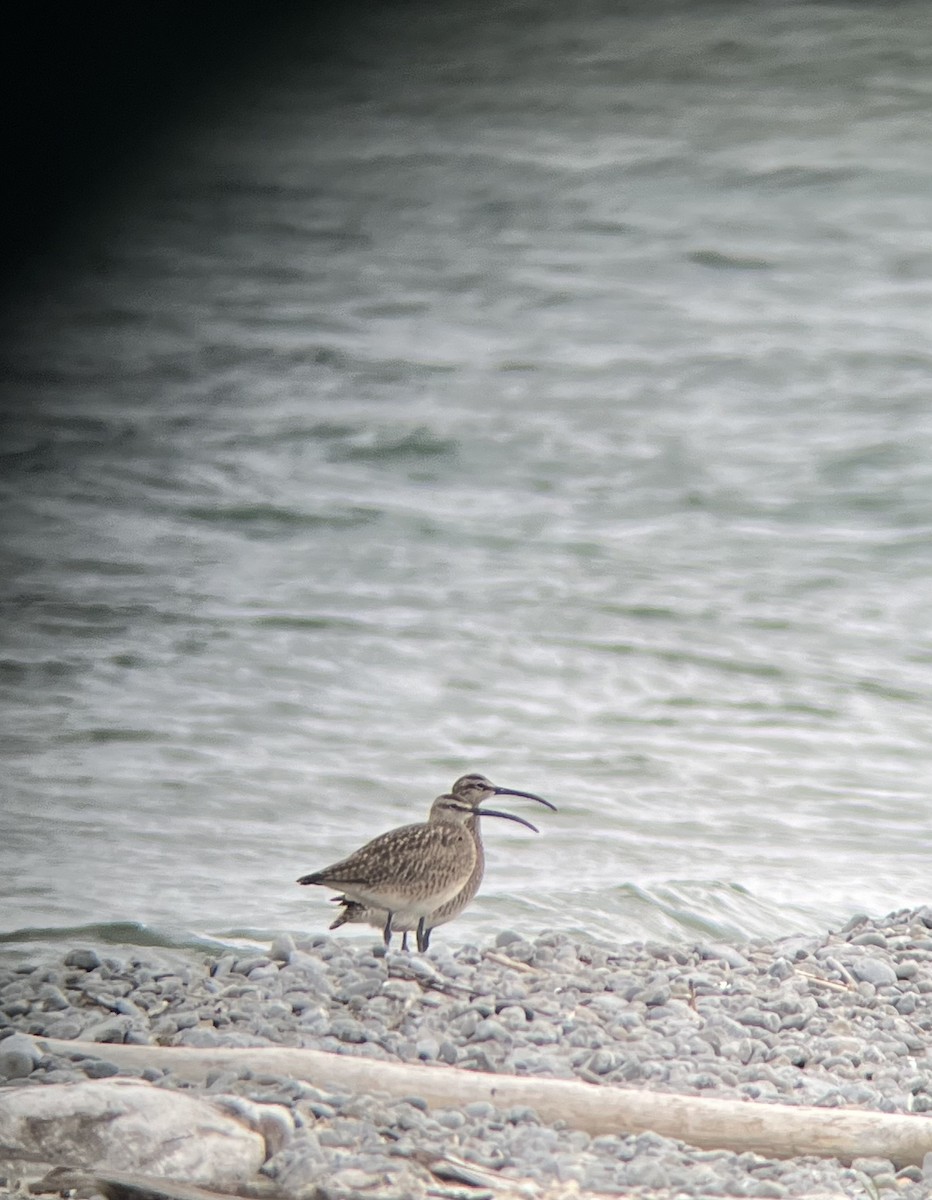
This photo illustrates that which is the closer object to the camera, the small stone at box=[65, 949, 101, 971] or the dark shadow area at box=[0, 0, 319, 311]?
the dark shadow area at box=[0, 0, 319, 311]

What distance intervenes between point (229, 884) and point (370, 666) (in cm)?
377

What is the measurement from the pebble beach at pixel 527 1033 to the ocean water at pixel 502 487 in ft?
2.21

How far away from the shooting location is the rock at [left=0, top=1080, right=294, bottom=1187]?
317 centimetres

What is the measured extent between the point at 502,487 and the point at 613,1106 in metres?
11.0

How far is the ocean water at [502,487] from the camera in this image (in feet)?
22.4

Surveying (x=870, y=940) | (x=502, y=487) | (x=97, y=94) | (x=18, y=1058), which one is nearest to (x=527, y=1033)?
(x=18, y=1058)

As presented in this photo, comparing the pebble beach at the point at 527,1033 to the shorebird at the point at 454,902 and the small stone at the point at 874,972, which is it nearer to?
the small stone at the point at 874,972

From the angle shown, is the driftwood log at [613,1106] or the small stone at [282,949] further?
the small stone at [282,949]

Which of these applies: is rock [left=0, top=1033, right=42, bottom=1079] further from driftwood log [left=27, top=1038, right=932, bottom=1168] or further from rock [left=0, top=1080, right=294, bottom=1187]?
rock [left=0, top=1080, right=294, bottom=1187]

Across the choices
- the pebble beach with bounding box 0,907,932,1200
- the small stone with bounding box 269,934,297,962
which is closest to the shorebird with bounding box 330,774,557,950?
the pebble beach with bounding box 0,907,932,1200

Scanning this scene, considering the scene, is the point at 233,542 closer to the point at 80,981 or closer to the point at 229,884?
the point at 229,884

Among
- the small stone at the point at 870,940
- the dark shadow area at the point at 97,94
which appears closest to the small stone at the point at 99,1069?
the dark shadow area at the point at 97,94

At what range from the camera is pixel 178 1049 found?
3.79m

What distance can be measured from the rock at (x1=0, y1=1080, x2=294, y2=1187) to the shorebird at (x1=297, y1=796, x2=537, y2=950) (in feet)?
5.54
